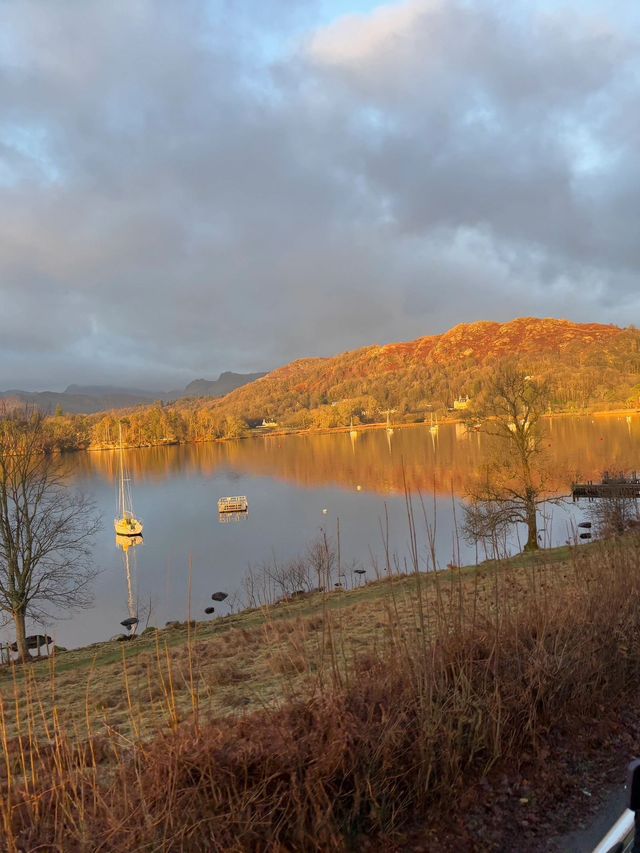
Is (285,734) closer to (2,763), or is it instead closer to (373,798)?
(373,798)

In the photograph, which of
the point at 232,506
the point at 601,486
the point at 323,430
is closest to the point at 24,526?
the point at 232,506

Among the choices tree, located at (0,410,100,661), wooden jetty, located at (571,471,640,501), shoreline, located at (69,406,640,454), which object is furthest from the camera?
shoreline, located at (69,406,640,454)

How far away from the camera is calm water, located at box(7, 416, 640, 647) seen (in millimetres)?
23719

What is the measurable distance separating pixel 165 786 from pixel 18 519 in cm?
1757

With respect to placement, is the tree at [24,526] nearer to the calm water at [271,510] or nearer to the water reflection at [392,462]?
the calm water at [271,510]

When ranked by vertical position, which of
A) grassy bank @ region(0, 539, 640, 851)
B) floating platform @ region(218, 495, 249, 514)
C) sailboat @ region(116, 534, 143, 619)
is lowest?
sailboat @ region(116, 534, 143, 619)

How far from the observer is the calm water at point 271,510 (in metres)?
23.7

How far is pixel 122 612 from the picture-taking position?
23.0 meters

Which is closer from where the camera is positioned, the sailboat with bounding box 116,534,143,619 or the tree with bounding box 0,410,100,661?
the tree with bounding box 0,410,100,661

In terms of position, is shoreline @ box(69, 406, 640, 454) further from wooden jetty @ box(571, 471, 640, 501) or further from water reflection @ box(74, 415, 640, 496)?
wooden jetty @ box(571, 471, 640, 501)

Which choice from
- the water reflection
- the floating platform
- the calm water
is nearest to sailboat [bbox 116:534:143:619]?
the calm water

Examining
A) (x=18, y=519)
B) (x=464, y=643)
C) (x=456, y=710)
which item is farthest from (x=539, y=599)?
(x=18, y=519)

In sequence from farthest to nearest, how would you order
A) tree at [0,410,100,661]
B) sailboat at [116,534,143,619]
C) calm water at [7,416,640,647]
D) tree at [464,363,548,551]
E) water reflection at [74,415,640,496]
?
water reflection at [74,415,640,496] < calm water at [7,416,640,647] < sailboat at [116,534,143,619] < tree at [464,363,548,551] < tree at [0,410,100,661]

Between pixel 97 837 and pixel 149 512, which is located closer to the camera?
pixel 97 837
